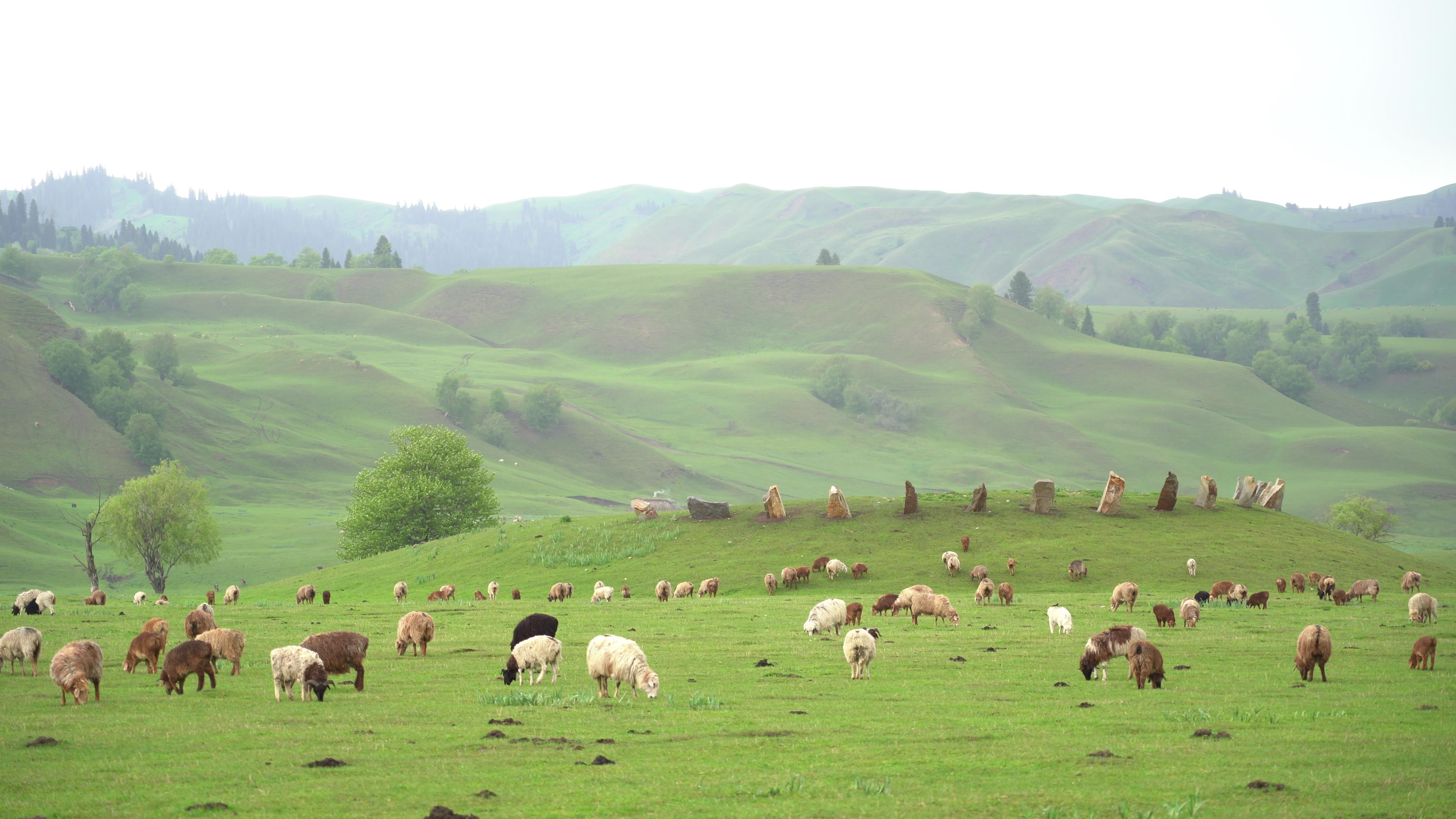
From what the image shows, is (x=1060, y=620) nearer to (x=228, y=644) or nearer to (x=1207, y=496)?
(x=228, y=644)

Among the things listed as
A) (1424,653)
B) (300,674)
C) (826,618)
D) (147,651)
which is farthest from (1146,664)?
(147,651)

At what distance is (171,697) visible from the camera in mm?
19734

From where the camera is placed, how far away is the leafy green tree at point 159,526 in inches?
3012

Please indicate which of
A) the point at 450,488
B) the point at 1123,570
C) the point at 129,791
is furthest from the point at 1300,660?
the point at 450,488

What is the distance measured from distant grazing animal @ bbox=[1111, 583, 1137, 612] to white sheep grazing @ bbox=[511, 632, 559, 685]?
2207cm

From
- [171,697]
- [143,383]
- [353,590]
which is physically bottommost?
[353,590]

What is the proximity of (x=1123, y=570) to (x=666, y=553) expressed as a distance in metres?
21.8

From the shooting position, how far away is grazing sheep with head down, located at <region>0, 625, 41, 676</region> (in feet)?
74.5

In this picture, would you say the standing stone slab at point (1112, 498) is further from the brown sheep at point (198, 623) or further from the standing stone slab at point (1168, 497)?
the brown sheep at point (198, 623)

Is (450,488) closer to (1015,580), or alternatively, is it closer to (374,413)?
(1015,580)

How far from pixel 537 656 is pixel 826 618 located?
37.8ft

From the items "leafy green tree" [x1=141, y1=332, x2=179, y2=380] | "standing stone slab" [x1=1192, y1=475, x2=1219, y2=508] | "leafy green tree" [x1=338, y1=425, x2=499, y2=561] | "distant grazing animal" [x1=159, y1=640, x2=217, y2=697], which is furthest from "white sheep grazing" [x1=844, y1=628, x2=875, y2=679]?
"leafy green tree" [x1=141, y1=332, x2=179, y2=380]

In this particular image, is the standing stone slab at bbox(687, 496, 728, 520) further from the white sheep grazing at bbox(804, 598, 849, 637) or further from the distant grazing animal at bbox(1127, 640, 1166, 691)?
the distant grazing animal at bbox(1127, 640, 1166, 691)

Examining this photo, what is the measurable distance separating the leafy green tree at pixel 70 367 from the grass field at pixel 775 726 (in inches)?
5309
